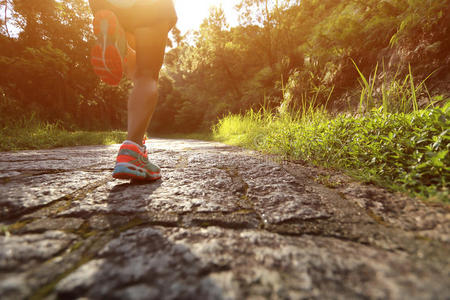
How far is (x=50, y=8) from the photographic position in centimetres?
822

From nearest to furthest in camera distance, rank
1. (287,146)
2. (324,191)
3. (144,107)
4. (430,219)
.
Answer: (430,219) → (324,191) → (144,107) → (287,146)

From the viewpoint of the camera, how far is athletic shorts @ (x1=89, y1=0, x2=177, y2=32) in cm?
128

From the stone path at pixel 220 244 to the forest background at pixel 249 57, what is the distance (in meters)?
2.59

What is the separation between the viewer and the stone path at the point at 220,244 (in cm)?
45

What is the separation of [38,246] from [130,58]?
1479mm

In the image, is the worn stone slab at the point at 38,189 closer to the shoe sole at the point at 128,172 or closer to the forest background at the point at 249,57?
the shoe sole at the point at 128,172

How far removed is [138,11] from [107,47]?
0.34m

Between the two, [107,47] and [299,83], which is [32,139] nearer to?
[107,47]

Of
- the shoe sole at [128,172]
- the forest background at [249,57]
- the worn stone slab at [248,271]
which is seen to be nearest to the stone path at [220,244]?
the worn stone slab at [248,271]

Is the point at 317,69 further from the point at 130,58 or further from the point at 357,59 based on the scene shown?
the point at 130,58

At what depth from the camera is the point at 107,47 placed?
1.16 meters

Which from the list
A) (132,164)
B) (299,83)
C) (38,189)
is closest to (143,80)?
(132,164)

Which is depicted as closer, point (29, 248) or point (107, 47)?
point (29, 248)

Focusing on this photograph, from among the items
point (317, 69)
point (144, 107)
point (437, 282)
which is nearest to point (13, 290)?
point (437, 282)
